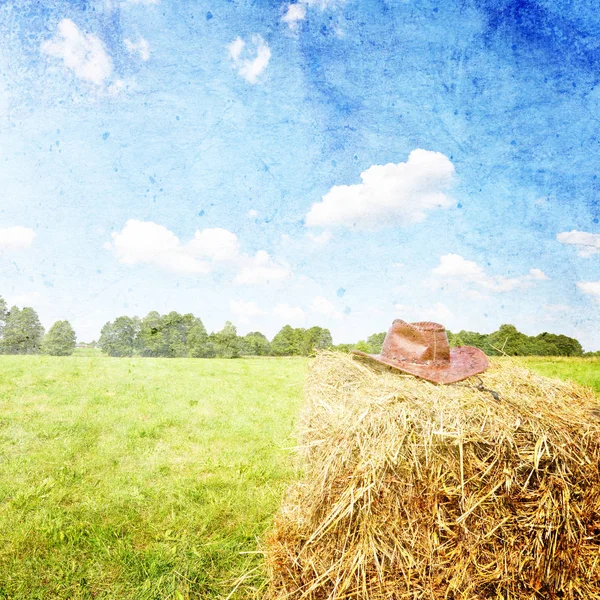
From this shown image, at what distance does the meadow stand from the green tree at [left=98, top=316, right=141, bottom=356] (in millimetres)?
26003

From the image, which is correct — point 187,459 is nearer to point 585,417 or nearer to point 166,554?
point 166,554

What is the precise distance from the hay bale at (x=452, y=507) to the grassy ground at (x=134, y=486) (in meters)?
1.45

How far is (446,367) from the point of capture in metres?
4.27

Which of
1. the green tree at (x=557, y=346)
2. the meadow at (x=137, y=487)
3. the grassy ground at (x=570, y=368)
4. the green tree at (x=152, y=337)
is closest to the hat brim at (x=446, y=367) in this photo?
the meadow at (x=137, y=487)

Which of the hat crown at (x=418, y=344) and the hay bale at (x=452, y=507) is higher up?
the hat crown at (x=418, y=344)

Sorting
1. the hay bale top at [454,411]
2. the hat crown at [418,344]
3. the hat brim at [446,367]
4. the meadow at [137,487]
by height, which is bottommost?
the meadow at [137,487]

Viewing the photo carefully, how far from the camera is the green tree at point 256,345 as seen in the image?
35.6 meters

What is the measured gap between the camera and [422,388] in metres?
3.54

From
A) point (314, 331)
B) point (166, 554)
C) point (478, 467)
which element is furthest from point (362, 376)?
point (314, 331)

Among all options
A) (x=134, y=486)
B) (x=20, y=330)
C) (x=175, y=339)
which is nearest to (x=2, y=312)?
(x=20, y=330)

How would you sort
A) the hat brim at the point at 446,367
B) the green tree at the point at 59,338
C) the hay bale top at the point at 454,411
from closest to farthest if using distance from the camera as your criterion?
the hay bale top at the point at 454,411
the hat brim at the point at 446,367
the green tree at the point at 59,338

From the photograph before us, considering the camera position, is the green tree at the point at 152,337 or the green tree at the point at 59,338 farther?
the green tree at the point at 59,338

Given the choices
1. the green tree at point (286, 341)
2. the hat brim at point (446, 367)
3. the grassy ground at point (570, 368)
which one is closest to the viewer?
the hat brim at point (446, 367)

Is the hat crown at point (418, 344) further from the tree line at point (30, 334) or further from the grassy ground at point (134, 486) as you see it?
the tree line at point (30, 334)
